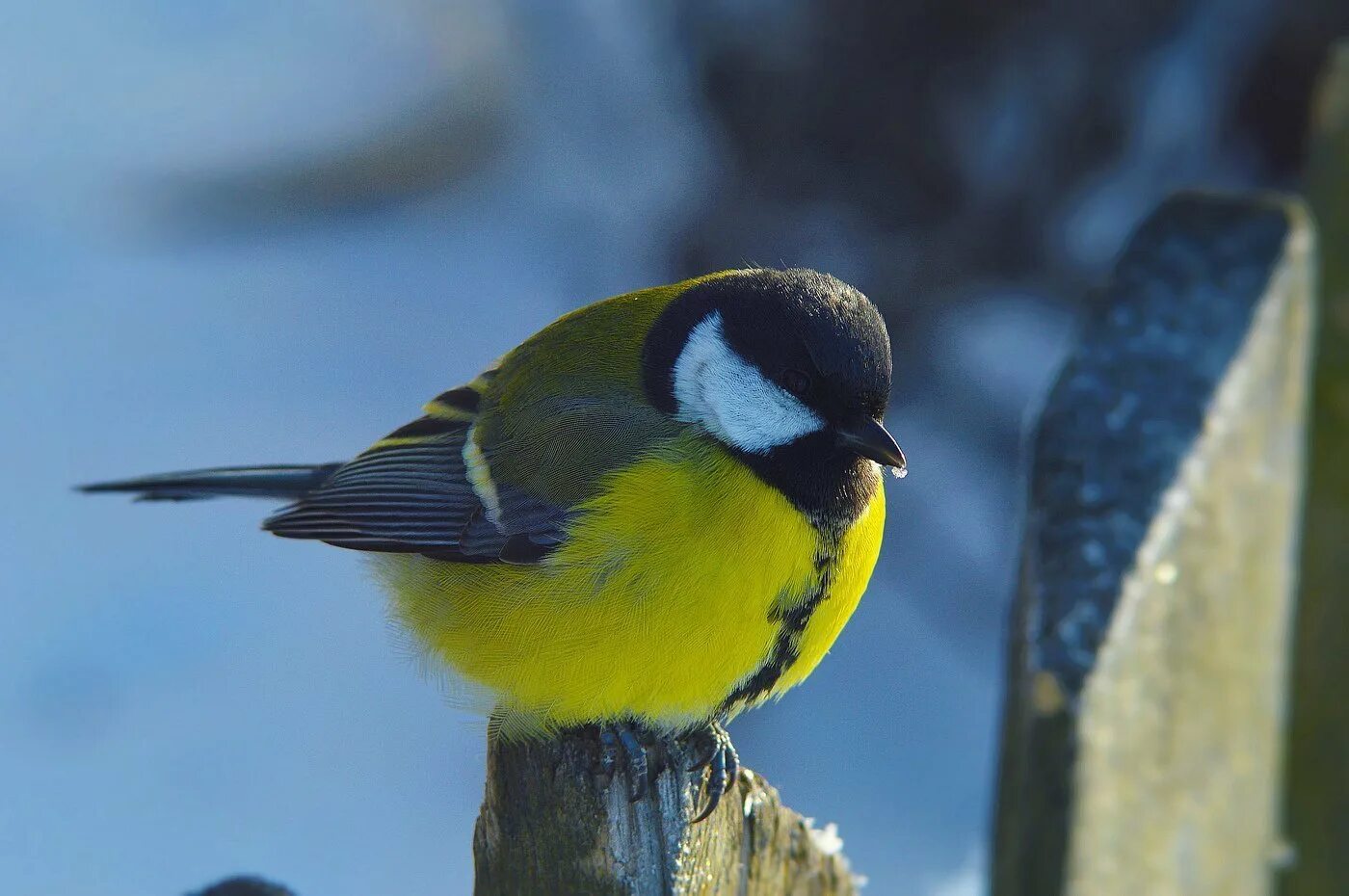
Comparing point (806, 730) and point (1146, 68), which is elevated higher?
point (1146, 68)

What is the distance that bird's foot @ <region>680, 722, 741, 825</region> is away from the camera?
58.1 inches

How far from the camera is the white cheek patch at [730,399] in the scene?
196cm

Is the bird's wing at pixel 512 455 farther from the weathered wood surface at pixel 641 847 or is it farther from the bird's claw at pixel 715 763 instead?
the weathered wood surface at pixel 641 847

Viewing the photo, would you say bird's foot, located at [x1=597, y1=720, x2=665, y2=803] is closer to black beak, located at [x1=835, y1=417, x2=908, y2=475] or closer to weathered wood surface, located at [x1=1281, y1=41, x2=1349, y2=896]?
black beak, located at [x1=835, y1=417, x2=908, y2=475]

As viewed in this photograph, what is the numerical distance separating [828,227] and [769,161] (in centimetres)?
24

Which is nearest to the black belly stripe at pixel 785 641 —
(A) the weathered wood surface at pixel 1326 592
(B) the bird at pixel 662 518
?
(B) the bird at pixel 662 518

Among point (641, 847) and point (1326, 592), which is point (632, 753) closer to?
point (641, 847)

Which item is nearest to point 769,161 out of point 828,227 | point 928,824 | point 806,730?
point 828,227

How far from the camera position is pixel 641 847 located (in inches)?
52.6

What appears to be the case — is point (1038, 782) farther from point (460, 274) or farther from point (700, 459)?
point (460, 274)

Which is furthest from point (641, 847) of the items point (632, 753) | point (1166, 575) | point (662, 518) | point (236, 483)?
point (236, 483)

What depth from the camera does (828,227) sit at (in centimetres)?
352

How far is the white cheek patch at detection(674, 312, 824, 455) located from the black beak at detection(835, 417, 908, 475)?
49mm

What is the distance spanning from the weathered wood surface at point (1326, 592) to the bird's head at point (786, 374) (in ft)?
2.44
